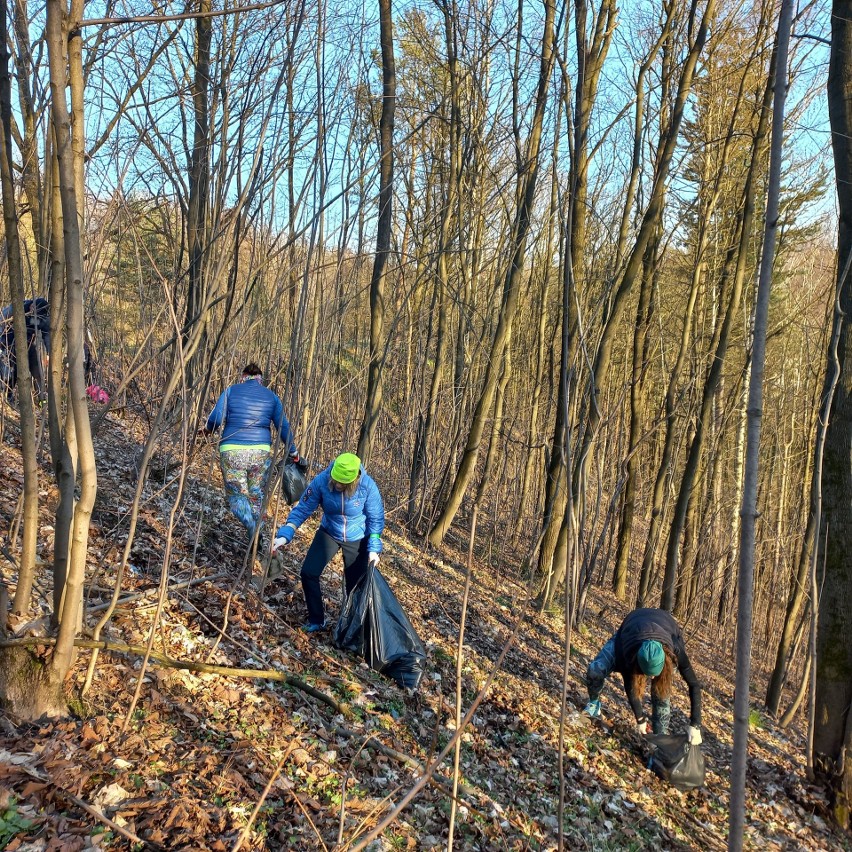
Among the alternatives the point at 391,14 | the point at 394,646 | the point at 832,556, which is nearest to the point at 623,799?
the point at 394,646

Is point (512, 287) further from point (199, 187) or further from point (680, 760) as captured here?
point (680, 760)

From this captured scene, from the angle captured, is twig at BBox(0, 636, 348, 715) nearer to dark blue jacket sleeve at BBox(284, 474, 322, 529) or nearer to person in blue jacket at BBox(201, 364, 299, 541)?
dark blue jacket sleeve at BBox(284, 474, 322, 529)

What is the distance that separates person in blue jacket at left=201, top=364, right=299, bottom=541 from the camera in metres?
5.36

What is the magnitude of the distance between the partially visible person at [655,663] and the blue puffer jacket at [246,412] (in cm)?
321

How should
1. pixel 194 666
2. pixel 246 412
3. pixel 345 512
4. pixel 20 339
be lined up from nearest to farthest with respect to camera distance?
pixel 20 339, pixel 194 666, pixel 345 512, pixel 246 412

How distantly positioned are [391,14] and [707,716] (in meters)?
8.48

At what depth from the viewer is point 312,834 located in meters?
3.14

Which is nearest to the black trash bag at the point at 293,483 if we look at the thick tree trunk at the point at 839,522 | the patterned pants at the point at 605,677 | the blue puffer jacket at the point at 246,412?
the blue puffer jacket at the point at 246,412

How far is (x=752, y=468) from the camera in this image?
5.77 ft

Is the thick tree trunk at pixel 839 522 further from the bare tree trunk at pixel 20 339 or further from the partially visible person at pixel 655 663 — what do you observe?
the bare tree trunk at pixel 20 339

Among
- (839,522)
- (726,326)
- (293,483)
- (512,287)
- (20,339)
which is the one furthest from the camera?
(726,326)

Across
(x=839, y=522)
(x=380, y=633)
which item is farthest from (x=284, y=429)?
(x=839, y=522)

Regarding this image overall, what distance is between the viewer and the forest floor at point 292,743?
2.76 metres

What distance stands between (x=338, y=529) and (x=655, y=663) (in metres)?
2.55
